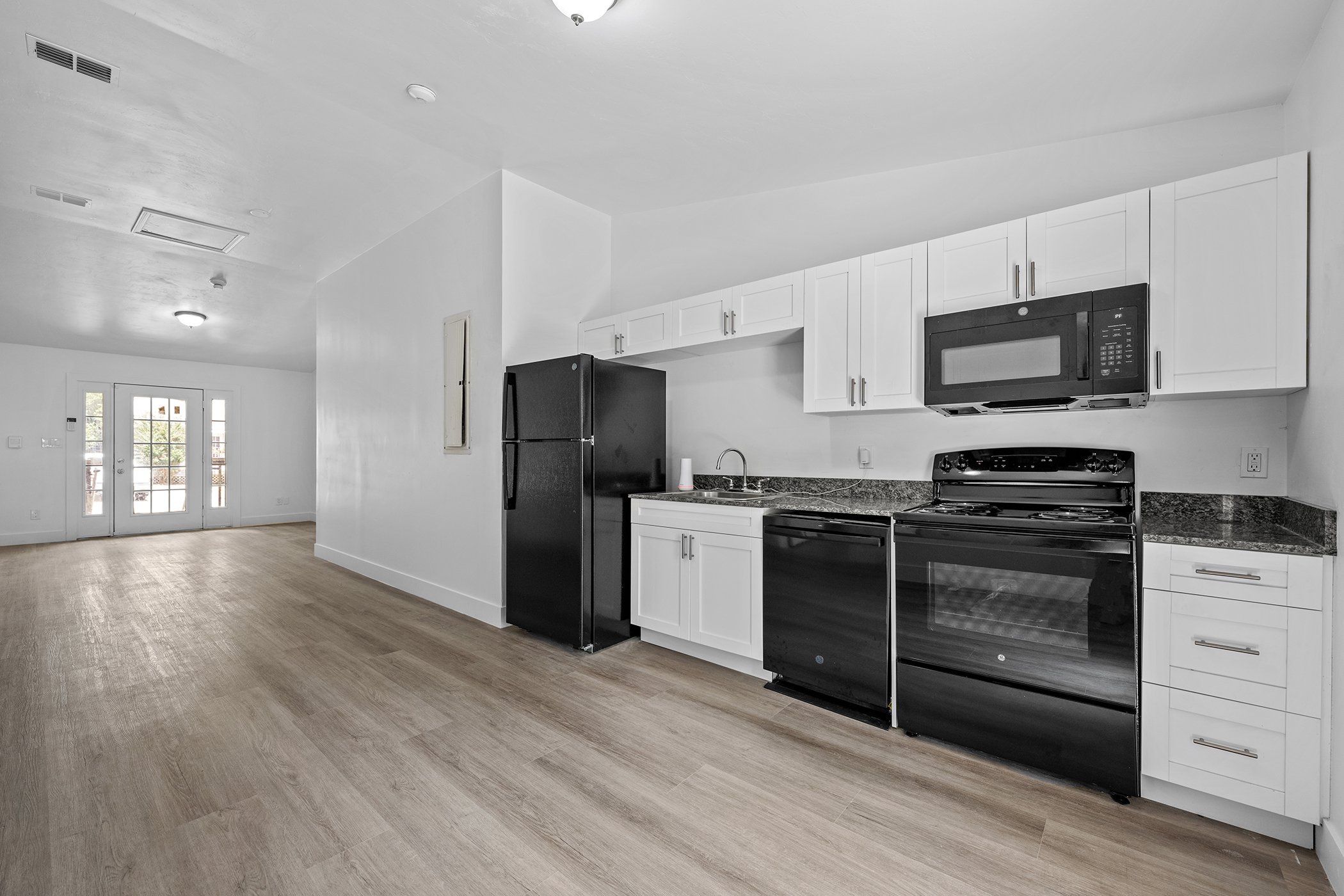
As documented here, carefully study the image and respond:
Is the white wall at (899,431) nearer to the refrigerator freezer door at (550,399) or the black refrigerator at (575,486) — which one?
the black refrigerator at (575,486)

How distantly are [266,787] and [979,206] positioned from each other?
3.89 metres

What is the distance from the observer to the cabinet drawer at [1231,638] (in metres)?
1.71

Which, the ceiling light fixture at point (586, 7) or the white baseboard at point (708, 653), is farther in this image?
the white baseboard at point (708, 653)

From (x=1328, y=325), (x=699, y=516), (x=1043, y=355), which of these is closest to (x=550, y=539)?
(x=699, y=516)

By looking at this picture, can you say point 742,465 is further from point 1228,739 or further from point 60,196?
point 60,196

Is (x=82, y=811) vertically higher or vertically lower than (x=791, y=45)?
lower

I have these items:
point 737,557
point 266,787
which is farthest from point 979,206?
point 266,787

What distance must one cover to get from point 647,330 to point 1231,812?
3.26 m

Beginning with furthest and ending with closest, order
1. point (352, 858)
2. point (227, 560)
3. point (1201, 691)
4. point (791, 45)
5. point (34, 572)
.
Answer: point (227, 560), point (34, 572), point (791, 45), point (1201, 691), point (352, 858)

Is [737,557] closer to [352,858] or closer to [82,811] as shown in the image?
[352,858]

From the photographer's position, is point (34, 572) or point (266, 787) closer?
point (266, 787)

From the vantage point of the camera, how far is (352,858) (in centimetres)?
165

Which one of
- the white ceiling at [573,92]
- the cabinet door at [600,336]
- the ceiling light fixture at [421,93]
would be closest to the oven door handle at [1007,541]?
the white ceiling at [573,92]

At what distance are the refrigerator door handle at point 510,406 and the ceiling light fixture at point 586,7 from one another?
6.68 ft
